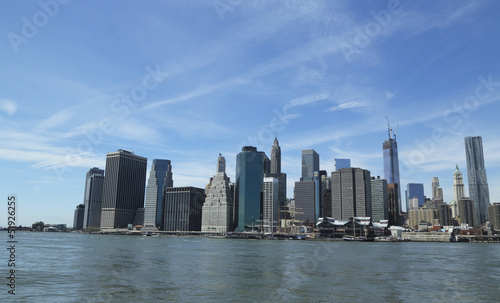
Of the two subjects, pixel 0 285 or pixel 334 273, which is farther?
pixel 334 273

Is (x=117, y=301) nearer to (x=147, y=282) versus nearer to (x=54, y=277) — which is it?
(x=147, y=282)

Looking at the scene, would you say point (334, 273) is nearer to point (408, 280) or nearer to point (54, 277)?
point (408, 280)

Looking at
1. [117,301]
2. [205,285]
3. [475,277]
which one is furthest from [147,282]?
[475,277]

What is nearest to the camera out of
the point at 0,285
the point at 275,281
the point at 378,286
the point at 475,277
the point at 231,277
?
the point at 0,285

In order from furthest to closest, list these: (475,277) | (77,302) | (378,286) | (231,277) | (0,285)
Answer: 1. (475,277)
2. (231,277)
3. (378,286)
4. (0,285)
5. (77,302)

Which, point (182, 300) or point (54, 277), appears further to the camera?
point (54, 277)

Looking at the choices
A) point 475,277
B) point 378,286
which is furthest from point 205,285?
point 475,277

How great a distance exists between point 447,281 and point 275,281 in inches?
971

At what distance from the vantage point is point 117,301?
36.5 metres

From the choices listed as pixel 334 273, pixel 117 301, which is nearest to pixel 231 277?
pixel 334 273

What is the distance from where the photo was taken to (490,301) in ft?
132

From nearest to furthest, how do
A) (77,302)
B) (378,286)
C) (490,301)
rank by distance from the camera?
1. (77,302)
2. (490,301)
3. (378,286)

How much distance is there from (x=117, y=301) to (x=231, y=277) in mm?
22204

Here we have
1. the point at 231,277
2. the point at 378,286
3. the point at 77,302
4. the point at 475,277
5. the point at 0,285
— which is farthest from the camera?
the point at 475,277
